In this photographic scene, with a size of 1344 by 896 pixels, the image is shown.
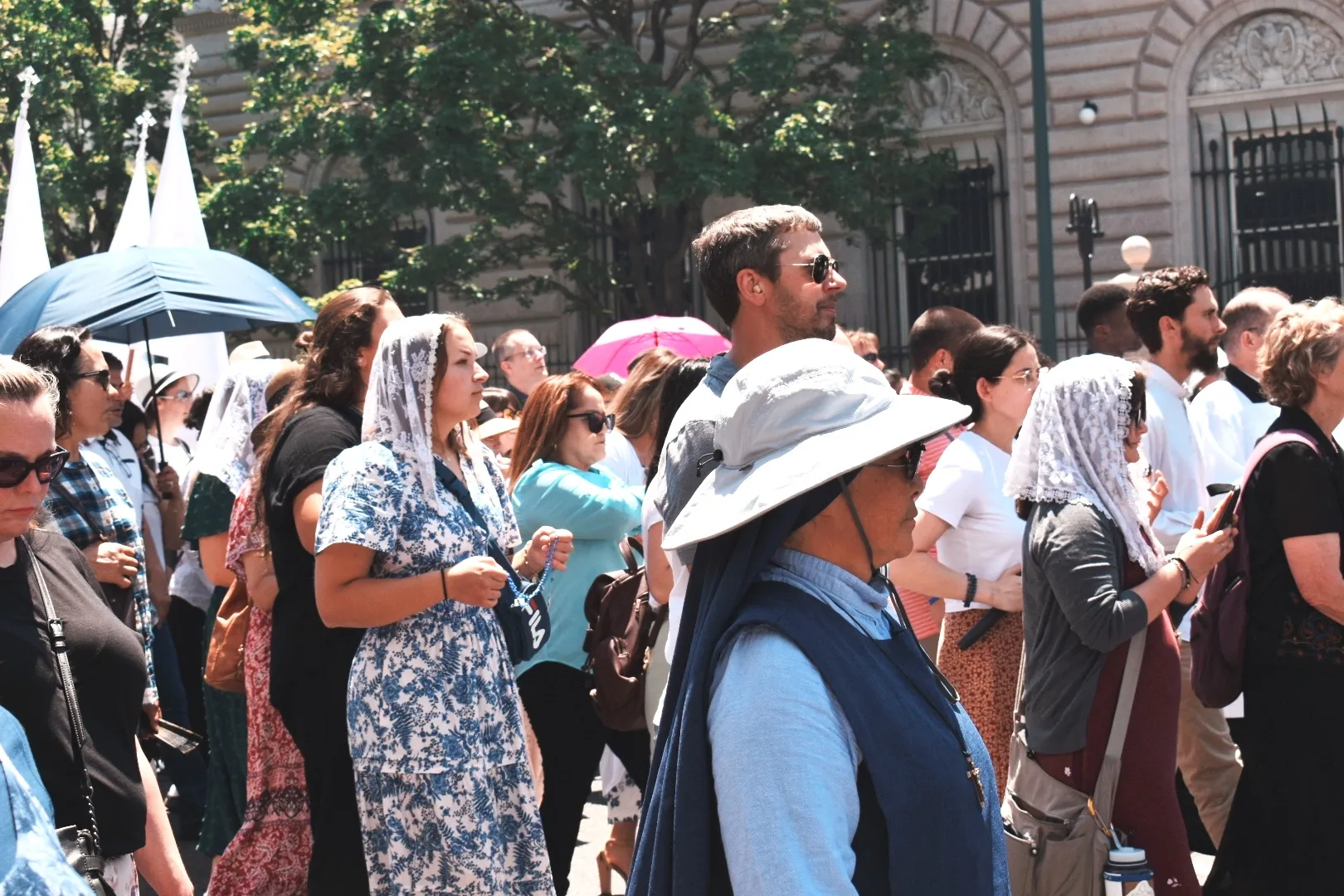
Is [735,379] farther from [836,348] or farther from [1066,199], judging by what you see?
[1066,199]

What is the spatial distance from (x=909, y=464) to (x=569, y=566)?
400 centimetres

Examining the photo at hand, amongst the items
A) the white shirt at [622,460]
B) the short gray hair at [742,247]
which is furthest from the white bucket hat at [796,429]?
the white shirt at [622,460]

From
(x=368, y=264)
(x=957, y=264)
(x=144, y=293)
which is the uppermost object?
(x=368, y=264)

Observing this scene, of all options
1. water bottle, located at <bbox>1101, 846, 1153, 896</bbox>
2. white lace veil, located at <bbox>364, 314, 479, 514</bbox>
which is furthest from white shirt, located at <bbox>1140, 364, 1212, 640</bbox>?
white lace veil, located at <bbox>364, 314, 479, 514</bbox>

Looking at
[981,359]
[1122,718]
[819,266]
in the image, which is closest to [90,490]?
[819,266]

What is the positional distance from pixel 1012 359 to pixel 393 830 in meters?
2.61

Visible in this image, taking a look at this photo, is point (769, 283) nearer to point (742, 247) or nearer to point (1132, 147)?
point (742, 247)

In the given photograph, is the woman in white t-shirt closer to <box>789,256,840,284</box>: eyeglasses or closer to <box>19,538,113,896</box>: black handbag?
<box>789,256,840,284</box>: eyeglasses

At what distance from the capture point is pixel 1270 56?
20438mm

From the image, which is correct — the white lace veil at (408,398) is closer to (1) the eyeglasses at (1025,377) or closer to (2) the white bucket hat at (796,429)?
(1) the eyeglasses at (1025,377)

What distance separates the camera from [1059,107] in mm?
21297

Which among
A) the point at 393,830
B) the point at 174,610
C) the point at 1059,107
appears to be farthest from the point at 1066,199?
the point at 393,830

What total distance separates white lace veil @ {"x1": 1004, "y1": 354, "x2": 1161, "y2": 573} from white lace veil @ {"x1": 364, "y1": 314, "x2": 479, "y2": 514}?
1.73 m

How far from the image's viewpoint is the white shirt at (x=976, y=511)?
5.62m
